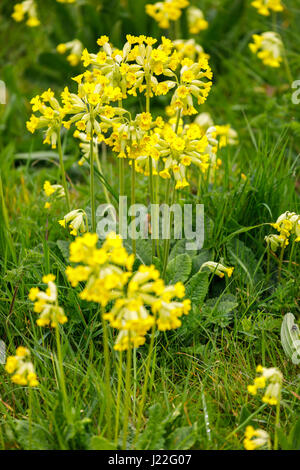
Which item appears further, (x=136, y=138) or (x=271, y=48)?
(x=271, y=48)

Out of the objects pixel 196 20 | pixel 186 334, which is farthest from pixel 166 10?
pixel 186 334

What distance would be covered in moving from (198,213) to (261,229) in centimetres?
31

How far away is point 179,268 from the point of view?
2.62 meters

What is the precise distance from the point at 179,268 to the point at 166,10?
230cm

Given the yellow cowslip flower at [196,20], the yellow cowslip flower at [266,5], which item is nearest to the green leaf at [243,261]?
the yellow cowslip flower at [266,5]

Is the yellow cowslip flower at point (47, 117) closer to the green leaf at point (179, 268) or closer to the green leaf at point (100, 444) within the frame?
A: the green leaf at point (179, 268)

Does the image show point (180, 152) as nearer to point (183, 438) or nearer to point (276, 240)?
point (276, 240)

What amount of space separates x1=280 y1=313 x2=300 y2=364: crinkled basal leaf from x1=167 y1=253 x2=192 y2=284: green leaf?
18.6 inches

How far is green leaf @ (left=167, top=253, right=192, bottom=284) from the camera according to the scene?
102 inches

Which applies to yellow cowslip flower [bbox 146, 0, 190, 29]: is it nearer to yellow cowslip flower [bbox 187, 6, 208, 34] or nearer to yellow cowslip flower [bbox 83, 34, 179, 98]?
yellow cowslip flower [bbox 187, 6, 208, 34]

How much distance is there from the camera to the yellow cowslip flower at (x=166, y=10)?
411 cm

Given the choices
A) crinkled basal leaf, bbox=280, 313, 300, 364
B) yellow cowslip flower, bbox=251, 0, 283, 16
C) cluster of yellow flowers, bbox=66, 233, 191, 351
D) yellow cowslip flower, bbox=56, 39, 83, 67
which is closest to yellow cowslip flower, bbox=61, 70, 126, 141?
cluster of yellow flowers, bbox=66, 233, 191, 351

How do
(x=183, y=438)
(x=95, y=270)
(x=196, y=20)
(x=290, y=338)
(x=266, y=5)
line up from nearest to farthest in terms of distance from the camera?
(x=95, y=270)
(x=183, y=438)
(x=290, y=338)
(x=266, y=5)
(x=196, y=20)
